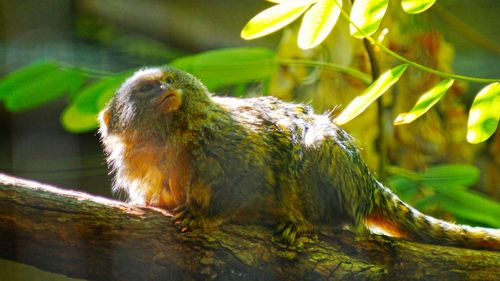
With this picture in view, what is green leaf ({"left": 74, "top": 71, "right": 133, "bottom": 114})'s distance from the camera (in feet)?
8.43

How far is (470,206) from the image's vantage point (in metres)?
2.62

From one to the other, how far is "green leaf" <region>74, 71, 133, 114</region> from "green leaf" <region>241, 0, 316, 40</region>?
42.7 inches

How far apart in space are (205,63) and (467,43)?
261 cm

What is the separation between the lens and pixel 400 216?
2270 mm

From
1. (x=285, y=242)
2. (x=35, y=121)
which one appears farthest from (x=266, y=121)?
(x=35, y=121)

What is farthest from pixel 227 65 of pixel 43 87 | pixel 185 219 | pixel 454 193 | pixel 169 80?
pixel 454 193

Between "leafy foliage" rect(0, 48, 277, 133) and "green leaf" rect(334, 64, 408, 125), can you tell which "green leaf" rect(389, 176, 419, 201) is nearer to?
"leafy foliage" rect(0, 48, 277, 133)

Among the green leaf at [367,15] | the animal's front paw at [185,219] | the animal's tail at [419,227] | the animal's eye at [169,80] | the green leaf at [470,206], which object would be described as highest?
the animal's eye at [169,80]

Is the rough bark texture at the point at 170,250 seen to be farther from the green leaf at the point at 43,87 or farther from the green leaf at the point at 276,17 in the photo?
the green leaf at the point at 43,87

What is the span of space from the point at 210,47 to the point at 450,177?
8.93ft

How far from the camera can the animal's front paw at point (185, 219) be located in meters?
1.90

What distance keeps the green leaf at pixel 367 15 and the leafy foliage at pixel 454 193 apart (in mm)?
1316

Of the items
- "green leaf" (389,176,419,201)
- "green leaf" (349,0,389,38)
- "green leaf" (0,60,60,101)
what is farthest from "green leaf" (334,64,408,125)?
"green leaf" (0,60,60,101)

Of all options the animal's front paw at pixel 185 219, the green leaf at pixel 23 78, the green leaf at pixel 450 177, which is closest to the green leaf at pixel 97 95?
the green leaf at pixel 23 78
